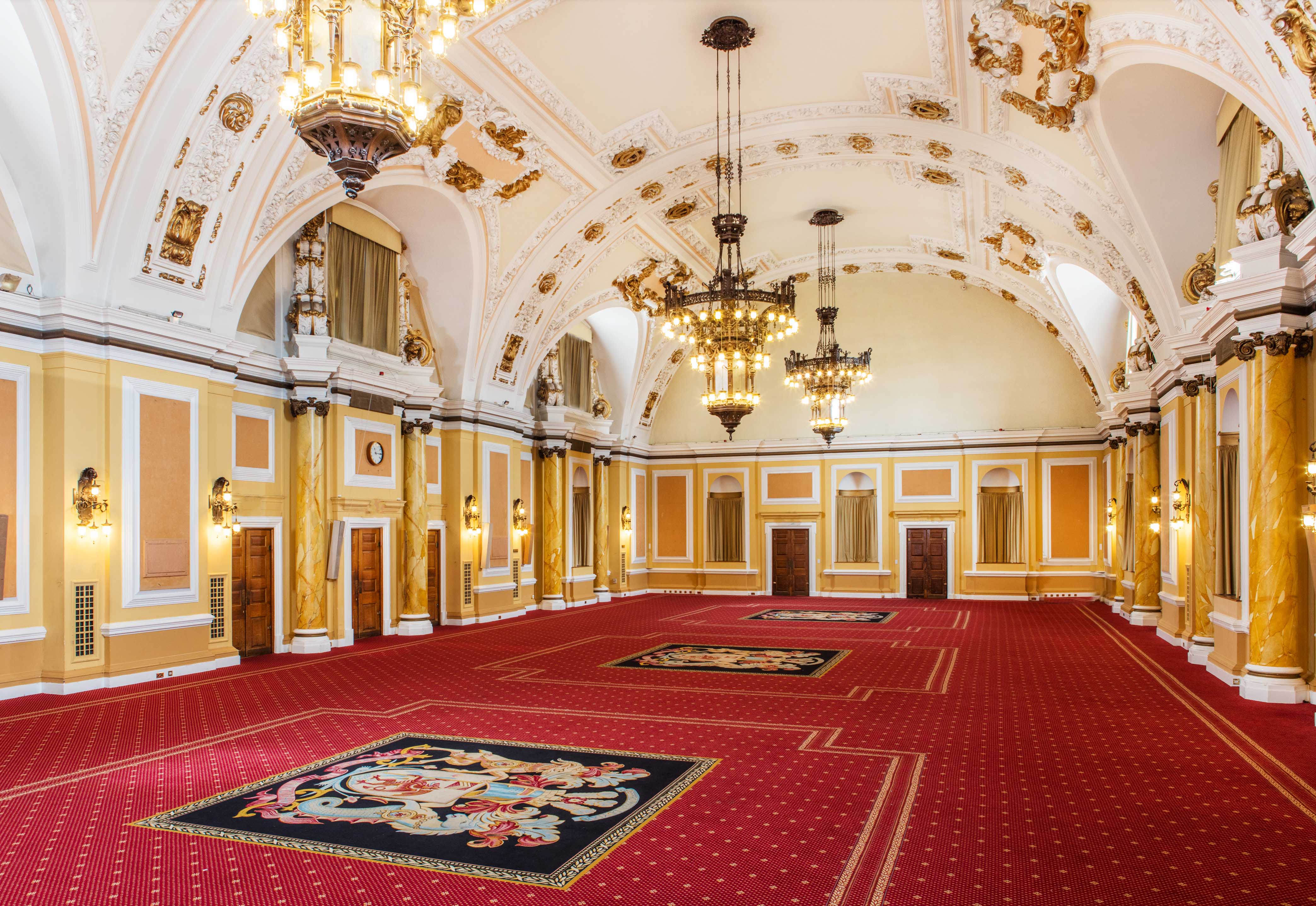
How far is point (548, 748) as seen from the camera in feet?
21.5

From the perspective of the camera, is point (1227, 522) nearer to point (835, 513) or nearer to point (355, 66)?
point (355, 66)

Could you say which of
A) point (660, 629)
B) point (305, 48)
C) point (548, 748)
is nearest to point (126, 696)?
point (548, 748)

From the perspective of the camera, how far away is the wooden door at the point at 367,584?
510 inches

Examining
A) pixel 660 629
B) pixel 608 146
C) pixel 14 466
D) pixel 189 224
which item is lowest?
pixel 660 629

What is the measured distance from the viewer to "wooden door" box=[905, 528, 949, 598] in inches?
821

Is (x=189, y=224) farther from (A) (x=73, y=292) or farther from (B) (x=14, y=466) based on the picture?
(B) (x=14, y=466)

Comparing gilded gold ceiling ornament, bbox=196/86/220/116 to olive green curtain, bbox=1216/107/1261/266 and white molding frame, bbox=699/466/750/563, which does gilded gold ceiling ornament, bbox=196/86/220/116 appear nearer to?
olive green curtain, bbox=1216/107/1261/266

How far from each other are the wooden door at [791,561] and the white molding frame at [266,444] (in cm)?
1299

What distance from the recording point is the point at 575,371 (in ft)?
64.3

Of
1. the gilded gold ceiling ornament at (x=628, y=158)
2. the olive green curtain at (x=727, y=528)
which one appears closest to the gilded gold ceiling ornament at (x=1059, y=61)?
the gilded gold ceiling ornament at (x=628, y=158)

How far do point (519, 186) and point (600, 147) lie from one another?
124cm

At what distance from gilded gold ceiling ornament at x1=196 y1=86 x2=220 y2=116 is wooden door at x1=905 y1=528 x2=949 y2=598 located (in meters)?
16.4

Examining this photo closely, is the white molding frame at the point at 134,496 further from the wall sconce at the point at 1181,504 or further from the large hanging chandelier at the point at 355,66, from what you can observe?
the wall sconce at the point at 1181,504

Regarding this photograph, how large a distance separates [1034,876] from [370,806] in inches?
135
